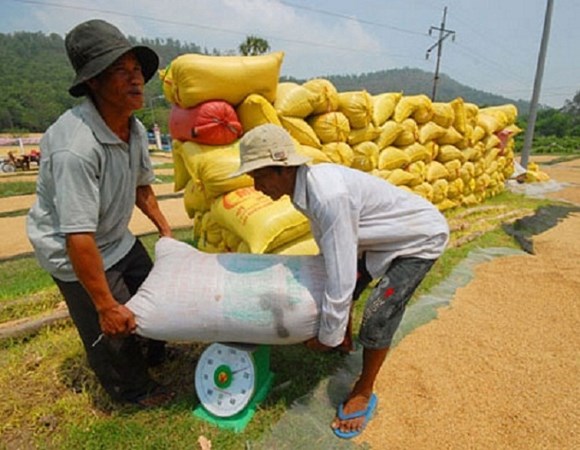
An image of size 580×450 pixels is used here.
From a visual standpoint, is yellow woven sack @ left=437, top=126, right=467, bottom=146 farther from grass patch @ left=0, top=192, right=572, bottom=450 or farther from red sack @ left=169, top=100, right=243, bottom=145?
grass patch @ left=0, top=192, right=572, bottom=450

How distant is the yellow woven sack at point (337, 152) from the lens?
387 cm

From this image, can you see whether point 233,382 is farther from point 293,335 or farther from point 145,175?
point 145,175

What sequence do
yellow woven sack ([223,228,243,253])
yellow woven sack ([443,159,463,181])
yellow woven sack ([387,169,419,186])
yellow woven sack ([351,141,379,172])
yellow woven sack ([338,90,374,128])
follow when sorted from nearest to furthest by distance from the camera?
yellow woven sack ([223,228,243,253]), yellow woven sack ([338,90,374,128]), yellow woven sack ([351,141,379,172]), yellow woven sack ([387,169,419,186]), yellow woven sack ([443,159,463,181])

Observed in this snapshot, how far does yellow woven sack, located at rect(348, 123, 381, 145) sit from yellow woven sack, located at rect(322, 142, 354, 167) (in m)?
0.38

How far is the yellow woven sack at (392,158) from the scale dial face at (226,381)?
11.8 feet

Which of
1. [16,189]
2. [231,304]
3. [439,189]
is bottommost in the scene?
[16,189]

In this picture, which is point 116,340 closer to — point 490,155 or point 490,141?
point 490,141

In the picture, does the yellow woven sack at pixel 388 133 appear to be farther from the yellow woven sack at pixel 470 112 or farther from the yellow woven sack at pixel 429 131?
the yellow woven sack at pixel 470 112

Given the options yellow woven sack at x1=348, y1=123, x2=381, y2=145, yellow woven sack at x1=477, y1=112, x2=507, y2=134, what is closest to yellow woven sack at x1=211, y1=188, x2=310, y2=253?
yellow woven sack at x1=348, y1=123, x2=381, y2=145

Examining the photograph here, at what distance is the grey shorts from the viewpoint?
1.71 metres

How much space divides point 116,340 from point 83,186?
2.53ft

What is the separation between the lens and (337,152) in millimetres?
3906

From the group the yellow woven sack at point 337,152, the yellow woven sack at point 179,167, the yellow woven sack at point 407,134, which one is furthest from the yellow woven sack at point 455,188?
the yellow woven sack at point 179,167

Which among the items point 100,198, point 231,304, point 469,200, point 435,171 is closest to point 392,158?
point 435,171
